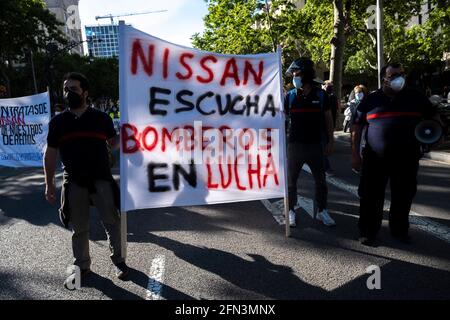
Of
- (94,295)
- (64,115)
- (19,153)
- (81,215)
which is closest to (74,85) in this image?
(64,115)

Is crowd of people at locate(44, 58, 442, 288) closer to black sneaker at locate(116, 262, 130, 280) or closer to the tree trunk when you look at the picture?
black sneaker at locate(116, 262, 130, 280)

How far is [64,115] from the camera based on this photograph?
3.47 meters

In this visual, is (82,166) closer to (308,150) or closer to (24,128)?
(308,150)

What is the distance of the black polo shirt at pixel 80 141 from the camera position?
3.44 meters

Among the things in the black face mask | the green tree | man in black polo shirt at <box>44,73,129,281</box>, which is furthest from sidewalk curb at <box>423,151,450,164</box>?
the green tree

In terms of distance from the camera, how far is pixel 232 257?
4090mm

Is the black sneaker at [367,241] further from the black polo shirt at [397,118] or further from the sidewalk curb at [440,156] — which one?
the sidewalk curb at [440,156]

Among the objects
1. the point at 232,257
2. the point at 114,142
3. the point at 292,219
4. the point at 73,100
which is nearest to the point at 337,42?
the point at 292,219

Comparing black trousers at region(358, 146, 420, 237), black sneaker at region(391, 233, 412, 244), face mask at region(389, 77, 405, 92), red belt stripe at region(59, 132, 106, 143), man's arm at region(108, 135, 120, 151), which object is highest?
face mask at region(389, 77, 405, 92)

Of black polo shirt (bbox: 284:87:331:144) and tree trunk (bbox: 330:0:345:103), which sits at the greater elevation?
tree trunk (bbox: 330:0:345:103)

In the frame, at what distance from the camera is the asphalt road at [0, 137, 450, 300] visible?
3.35 metres

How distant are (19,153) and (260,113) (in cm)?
611

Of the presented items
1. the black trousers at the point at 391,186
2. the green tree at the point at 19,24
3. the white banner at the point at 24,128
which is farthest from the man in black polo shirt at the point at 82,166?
the green tree at the point at 19,24

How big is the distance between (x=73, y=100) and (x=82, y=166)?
1.78 feet
